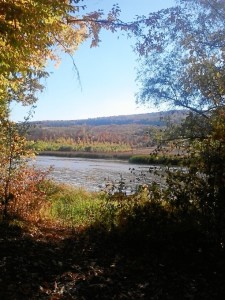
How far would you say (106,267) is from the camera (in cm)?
653

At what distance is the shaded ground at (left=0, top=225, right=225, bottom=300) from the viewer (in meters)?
5.50

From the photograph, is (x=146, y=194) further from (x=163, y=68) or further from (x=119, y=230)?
(x=163, y=68)

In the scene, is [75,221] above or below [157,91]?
below

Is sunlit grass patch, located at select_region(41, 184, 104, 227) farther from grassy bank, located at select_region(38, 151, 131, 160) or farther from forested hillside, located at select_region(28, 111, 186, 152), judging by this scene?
grassy bank, located at select_region(38, 151, 131, 160)

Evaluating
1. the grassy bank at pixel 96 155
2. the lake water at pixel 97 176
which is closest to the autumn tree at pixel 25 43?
the lake water at pixel 97 176

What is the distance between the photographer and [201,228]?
7289mm

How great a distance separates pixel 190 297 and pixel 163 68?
27.3 ft

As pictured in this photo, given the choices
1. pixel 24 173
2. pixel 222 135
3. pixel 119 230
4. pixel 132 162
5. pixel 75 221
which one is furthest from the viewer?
pixel 132 162

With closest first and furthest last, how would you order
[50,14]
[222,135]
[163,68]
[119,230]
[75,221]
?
[50,14]
[222,135]
[119,230]
[75,221]
[163,68]

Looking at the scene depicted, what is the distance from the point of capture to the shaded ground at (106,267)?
18.0ft

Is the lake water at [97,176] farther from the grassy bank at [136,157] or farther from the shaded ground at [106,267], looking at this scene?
the shaded ground at [106,267]

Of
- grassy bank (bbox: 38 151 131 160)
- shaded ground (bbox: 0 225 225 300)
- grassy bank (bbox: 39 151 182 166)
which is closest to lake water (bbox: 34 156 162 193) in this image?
grassy bank (bbox: 39 151 182 166)

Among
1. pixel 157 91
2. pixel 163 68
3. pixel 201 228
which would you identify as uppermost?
pixel 163 68

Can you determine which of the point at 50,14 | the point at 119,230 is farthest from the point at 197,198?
the point at 50,14
